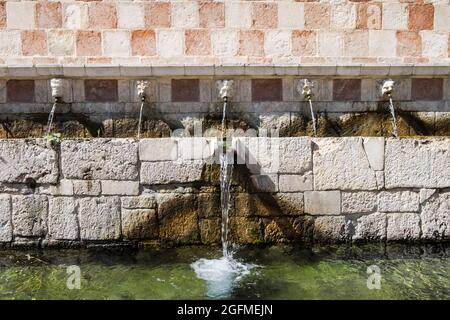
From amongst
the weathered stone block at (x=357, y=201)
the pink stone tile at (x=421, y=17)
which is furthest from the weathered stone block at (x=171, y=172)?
the pink stone tile at (x=421, y=17)

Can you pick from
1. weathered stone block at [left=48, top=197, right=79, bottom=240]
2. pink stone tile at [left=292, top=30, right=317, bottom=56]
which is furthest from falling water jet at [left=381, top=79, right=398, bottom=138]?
weathered stone block at [left=48, top=197, right=79, bottom=240]

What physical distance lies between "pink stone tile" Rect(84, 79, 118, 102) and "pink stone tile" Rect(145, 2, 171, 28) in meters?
0.78

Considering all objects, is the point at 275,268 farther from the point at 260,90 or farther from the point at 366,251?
the point at 260,90

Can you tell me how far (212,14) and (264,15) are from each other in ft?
1.92

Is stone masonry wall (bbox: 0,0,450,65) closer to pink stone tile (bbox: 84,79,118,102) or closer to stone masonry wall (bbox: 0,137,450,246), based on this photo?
pink stone tile (bbox: 84,79,118,102)

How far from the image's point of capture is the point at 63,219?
423cm

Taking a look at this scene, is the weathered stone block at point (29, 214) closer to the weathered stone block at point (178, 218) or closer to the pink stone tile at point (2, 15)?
the weathered stone block at point (178, 218)

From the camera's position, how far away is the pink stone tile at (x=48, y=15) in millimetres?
4984

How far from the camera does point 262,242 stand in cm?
430

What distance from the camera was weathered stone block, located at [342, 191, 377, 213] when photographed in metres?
4.30

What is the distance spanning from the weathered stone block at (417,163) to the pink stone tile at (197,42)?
7.28 ft

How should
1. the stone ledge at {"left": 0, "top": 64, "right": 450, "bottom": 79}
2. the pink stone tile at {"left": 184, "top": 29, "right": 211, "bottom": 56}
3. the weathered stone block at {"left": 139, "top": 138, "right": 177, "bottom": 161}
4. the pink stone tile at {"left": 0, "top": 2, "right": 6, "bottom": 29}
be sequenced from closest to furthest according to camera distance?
the weathered stone block at {"left": 139, "top": 138, "right": 177, "bottom": 161} → the stone ledge at {"left": 0, "top": 64, "right": 450, "bottom": 79} → the pink stone tile at {"left": 0, "top": 2, "right": 6, "bottom": 29} → the pink stone tile at {"left": 184, "top": 29, "right": 211, "bottom": 56}

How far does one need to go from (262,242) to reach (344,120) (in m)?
1.76
